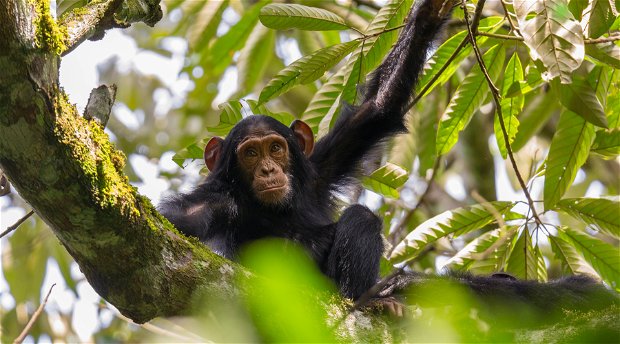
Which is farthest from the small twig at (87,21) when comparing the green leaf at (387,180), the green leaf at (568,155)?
the green leaf at (568,155)

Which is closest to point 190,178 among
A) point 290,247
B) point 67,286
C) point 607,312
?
point 67,286

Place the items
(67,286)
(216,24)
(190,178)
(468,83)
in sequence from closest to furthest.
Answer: (468,83)
(216,24)
(67,286)
(190,178)

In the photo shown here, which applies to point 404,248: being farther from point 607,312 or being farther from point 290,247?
point 607,312

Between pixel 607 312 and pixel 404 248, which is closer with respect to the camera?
pixel 607 312

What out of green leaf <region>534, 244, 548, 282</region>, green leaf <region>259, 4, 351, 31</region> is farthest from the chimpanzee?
green leaf <region>534, 244, 548, 282</region>

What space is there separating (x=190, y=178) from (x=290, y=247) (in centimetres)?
572

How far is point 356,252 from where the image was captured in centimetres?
567

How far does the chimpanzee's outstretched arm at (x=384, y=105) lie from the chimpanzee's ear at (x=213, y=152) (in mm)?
878

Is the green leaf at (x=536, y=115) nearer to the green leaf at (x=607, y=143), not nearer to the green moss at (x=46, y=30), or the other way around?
the green leaf at (x=607, y=143)

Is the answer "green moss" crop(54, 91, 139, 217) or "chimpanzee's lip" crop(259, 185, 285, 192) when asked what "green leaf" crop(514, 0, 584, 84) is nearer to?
"green moss" crop(54, 91, 139, 217)

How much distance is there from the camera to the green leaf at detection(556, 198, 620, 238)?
581 centimetres

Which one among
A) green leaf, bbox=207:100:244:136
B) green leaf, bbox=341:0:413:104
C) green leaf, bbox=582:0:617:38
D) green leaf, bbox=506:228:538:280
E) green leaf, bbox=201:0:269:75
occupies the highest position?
green leaf, bbox=201:0:269:75

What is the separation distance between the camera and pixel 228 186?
665 centimetres

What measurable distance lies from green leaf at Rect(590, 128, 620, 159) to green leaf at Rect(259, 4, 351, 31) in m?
2.13
